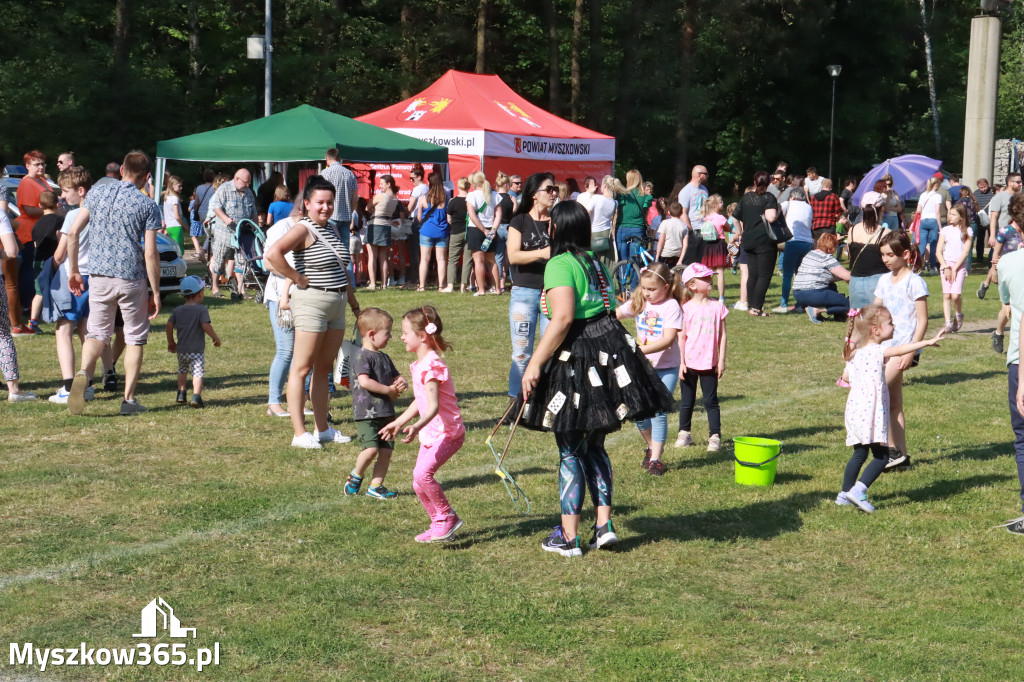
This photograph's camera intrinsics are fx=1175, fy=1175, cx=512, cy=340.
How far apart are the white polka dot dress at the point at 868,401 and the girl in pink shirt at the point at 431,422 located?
235 centimetres

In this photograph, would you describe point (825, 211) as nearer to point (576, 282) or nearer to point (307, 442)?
point (307, 442)

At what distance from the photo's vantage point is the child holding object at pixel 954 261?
14.6 m

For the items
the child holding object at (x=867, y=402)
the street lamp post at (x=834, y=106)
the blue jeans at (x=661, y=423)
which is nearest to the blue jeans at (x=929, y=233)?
the blue jeans at (x=661, y=423)

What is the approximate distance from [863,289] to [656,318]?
149 inches

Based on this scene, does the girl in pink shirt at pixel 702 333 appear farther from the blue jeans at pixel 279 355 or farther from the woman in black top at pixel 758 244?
the woman in black top at pixel 758 244

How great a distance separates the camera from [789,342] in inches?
554

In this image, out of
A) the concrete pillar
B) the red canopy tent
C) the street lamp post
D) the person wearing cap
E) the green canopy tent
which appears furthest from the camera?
the street lamp post

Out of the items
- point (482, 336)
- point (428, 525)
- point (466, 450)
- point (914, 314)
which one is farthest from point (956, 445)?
point (482, 336)

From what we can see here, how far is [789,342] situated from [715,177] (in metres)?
40.0

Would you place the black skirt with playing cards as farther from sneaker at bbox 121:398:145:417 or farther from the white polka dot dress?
sneaker at bbox 121:398:145:417

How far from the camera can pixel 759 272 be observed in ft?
54.1

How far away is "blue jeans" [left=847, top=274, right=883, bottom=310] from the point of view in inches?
416

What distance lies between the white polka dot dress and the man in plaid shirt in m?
13.0

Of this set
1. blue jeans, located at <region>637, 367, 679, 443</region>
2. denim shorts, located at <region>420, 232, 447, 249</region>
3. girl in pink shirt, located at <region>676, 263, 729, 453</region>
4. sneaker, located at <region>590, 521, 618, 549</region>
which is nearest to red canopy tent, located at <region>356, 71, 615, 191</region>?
denim shorts, located at <region>420, 232, 447, 249</region>
